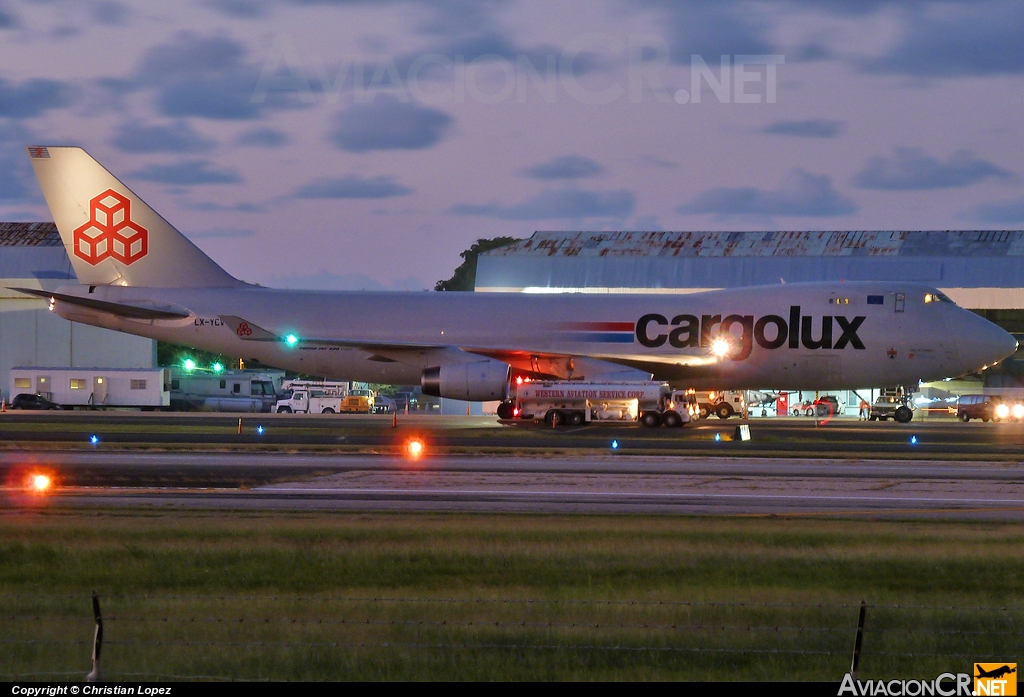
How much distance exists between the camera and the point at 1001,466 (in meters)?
32.3

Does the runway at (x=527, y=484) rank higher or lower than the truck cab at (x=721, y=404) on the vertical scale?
lower

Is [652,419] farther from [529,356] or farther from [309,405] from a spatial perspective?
[309,405]

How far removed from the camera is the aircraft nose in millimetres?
49719

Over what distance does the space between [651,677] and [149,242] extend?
157ft

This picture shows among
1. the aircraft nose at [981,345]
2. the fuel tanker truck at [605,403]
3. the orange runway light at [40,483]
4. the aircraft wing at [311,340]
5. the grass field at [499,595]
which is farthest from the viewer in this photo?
the aircraft wing at [311,340]

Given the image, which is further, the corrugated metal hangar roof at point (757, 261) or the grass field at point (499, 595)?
the corrugated metal hangar roof at point (757, 261)

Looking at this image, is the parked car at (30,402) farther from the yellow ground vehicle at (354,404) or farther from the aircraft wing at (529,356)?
the aircraft wing at (529,356)

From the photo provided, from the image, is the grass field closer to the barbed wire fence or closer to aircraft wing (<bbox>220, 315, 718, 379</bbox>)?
the barbed wire fence

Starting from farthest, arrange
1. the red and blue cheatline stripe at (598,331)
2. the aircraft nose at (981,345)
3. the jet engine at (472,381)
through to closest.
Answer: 1. the red and blue cheatline stripe at (598,331)
2. the aircraft nose at (981,345)
3. the jet engine at (472,381)

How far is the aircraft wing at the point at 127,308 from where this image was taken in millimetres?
52188

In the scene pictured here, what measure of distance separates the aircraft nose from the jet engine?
766 inches

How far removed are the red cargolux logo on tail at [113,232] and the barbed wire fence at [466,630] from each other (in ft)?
140

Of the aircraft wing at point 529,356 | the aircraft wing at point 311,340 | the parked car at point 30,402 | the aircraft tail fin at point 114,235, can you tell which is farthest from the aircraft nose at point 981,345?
the parked car at point 30,402

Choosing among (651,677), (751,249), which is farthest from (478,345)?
(651,677)
